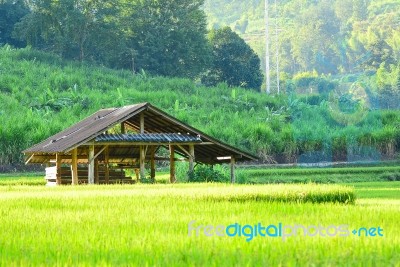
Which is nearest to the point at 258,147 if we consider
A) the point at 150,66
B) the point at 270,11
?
the point at 150,66

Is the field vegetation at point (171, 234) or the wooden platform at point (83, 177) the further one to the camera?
the wooden platform at point (83, 177)

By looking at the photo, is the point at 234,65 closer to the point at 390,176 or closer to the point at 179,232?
the point at 390,176

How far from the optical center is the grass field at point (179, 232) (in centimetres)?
886

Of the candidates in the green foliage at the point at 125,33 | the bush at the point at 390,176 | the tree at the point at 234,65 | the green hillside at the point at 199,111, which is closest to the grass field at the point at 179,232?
the bush at the point at 390,176

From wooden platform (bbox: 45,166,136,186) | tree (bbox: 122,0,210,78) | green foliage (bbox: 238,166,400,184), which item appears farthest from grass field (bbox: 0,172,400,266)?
tree (bbox: 122,0,210,78)

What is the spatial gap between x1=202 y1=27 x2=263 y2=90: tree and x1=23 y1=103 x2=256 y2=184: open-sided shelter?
3508 cm

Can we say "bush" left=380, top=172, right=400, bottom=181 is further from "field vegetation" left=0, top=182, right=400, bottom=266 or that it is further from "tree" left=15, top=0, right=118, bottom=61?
"tree" left=15, top=0, right=118, bottom=61

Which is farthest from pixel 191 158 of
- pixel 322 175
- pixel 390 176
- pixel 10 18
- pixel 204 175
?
pixel 10 18

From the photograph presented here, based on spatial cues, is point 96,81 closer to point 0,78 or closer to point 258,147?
point 0,78

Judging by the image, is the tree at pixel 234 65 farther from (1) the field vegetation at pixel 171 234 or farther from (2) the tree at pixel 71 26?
(1) the field vegetation at pixel 171 234

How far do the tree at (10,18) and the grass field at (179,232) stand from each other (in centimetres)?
4934

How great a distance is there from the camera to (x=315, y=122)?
181ft

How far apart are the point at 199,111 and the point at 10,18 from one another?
63.3 ft

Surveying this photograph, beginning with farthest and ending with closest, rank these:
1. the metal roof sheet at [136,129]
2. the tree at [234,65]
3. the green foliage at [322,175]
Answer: the tree at [234,65], the green foliage at [322,175], the metal roof sheet at [136,129]
